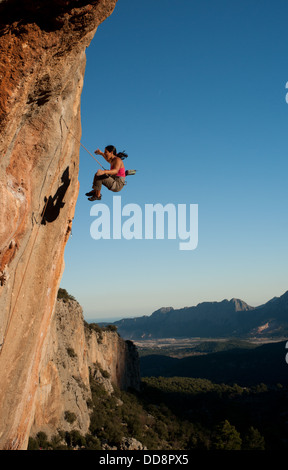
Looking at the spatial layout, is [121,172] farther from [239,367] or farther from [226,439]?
[239,367]

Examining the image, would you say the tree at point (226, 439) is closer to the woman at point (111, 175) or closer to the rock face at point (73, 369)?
the rock face at point (73, 369)

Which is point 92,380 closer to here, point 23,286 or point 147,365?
point 23,286

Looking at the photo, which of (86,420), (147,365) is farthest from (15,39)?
(147,365)

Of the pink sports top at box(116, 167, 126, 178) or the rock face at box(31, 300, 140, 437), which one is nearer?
the pink sports top at box(116, 167, 126, 178)

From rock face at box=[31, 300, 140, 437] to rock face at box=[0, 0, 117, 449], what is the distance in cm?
378

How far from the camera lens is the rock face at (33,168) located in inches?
209

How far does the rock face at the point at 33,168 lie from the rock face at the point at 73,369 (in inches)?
149

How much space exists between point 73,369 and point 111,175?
25.9 m

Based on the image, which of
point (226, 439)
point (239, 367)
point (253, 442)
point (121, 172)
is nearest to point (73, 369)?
point (226, 439)

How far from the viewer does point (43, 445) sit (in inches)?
786

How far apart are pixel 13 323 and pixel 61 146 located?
494 cm

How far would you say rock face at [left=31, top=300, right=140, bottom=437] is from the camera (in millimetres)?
21891

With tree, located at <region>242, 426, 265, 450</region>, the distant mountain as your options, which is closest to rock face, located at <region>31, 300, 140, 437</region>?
tree, located at <region>242, 426, 265, 450</region>

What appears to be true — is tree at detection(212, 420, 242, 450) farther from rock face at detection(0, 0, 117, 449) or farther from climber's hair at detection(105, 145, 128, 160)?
climber's hair at detection(105, 145, 128, 160)
